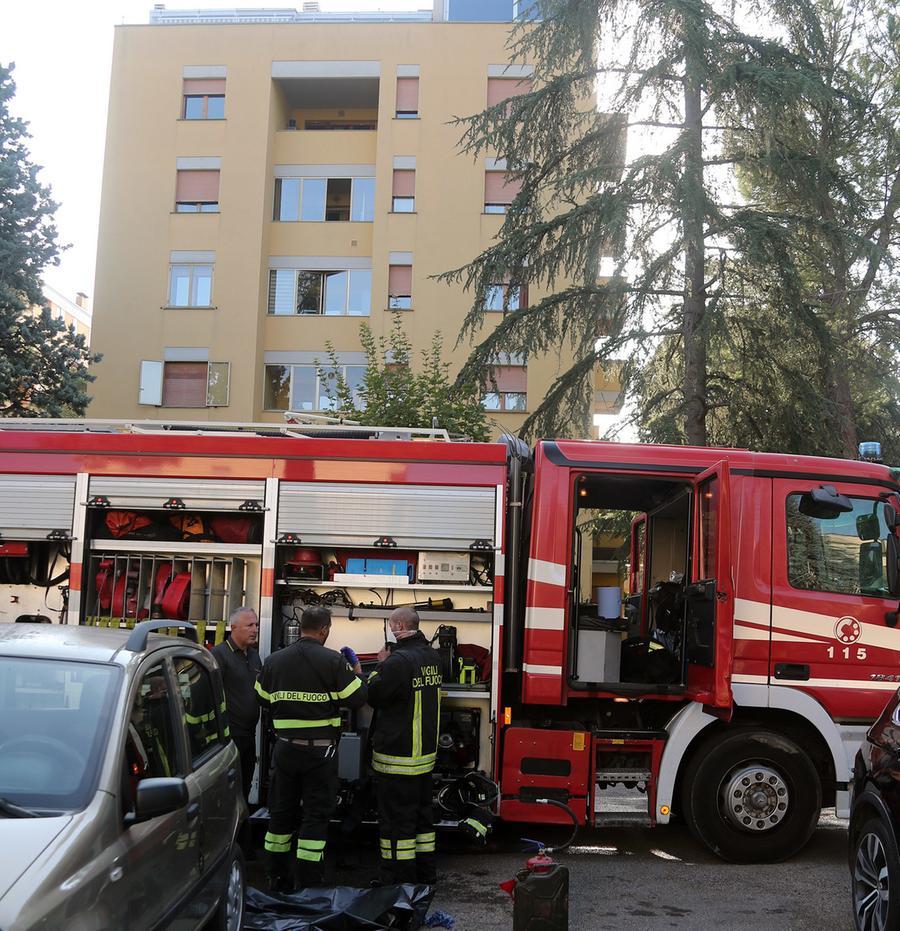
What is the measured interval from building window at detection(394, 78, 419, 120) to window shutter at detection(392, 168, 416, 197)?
4.75ft

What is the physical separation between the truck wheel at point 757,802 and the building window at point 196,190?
22.3m

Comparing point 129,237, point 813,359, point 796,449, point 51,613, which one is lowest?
point 51,613

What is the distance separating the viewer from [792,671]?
6762mm

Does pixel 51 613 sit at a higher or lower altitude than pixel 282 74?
lower

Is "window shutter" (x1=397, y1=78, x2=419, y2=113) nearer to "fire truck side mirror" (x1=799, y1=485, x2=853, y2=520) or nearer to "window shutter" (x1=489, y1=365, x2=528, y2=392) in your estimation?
"window shutter" (x1=489, y1=365, x2=528, y2=392)

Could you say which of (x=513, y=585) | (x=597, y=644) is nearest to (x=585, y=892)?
(x=597, y=644)

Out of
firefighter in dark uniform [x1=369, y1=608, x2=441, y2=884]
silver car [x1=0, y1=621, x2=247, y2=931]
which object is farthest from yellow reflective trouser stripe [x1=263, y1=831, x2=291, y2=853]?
silver car [x1=0, y1=621, x2=247, y2=931]

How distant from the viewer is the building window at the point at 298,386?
25203mm

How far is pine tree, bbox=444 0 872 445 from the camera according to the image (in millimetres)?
12812

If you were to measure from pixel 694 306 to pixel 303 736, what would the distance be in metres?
9.41

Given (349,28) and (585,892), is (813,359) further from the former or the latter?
(349,28)

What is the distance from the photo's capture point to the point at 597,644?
692 cm

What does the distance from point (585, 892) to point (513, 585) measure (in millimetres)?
1988

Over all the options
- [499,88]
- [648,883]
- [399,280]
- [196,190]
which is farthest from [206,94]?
[648,883]
